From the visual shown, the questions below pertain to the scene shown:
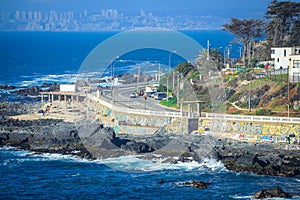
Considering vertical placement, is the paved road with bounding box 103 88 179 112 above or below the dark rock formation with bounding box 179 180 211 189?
above

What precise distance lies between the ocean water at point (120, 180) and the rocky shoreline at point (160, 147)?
1.32 m

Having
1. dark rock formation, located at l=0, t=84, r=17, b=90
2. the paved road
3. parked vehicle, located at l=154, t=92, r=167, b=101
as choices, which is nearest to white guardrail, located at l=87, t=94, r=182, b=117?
the paved road

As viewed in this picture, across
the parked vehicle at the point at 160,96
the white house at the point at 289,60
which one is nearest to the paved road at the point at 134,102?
the parked vehicle at the point at 160,96

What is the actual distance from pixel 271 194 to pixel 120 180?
11.7 meters

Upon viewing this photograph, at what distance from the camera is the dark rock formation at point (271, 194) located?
46.8 m

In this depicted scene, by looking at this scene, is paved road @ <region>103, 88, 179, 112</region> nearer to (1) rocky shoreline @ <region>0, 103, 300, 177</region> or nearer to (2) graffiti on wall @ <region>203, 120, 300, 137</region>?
(1) rocky shoreline @ <region>0, 103, 300, 177</region>

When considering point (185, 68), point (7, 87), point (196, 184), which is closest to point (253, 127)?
point (196, 184)

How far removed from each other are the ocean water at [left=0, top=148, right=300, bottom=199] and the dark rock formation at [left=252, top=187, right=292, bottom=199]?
0.88m

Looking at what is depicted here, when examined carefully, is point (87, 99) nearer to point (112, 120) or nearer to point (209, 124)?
point (112, 120)

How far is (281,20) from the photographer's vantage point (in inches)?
3593

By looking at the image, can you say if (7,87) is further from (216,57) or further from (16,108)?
(216,57)

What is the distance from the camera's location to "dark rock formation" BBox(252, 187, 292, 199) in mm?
46781

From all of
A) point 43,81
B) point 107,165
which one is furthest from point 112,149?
point 43,81

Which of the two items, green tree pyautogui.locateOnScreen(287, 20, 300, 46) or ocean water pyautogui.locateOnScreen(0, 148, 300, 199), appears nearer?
ocean water pyautogui.locateOnScreen(0, 148, 300, 199)
